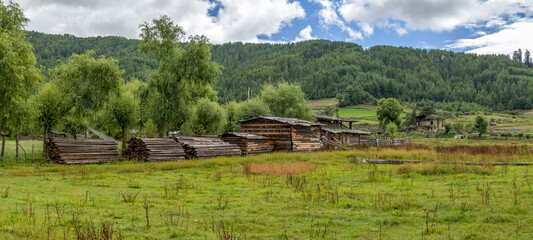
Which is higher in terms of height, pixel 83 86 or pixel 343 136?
pixel 83 86

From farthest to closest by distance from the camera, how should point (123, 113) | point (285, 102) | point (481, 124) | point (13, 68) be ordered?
point (481, 124)
point (285, 102)
point (123, 113)
point (13, 68)

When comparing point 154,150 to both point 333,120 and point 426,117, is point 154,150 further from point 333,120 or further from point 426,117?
point 426,117

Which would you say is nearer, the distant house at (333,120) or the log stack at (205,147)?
the log stack at (205,147)

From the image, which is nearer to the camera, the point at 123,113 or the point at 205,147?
the point at 205,147

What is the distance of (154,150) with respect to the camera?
2944 centimetres

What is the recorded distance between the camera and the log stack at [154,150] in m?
29.3

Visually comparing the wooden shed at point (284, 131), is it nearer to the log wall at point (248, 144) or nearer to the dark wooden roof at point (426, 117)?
the log wall at point (248, 144)

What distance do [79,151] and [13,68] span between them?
289 inches

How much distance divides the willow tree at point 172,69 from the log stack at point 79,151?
876 cm

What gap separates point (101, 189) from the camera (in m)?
14.8

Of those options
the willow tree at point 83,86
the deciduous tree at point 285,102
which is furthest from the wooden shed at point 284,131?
the deciduous tree at point 285,102

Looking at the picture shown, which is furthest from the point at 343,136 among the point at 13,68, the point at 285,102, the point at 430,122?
the point at 430,122

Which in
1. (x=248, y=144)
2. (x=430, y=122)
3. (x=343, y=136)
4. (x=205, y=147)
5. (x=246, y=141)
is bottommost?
(x=205, y=147)

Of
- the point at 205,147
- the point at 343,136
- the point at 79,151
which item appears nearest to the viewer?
the point at 79,151
